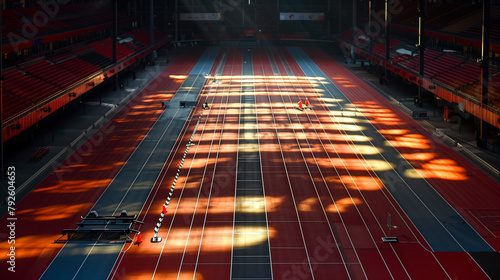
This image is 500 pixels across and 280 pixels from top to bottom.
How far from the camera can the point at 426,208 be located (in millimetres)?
24922

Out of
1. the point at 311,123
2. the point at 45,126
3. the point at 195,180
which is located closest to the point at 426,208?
the point at 195,180

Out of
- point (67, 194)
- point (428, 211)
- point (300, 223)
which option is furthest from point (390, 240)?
point (67, 194)

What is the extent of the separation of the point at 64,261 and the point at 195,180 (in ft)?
33.0

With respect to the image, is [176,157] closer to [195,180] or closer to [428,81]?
[195,180]

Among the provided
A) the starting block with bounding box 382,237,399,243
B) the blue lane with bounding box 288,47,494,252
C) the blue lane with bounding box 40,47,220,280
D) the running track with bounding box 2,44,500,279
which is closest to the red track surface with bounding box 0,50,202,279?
the running track with bounding box 2,44,500,279

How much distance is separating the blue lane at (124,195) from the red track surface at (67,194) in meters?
0.45

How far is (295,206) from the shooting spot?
25.4m

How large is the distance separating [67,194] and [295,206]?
10407mm

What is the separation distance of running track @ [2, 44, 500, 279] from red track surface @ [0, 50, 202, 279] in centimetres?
8

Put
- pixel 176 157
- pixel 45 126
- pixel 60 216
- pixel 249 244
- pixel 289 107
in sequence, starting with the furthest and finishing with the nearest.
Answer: pixel 289 107, pixel 45 126, pixel 176 157, pixel 60 216, pixel 249 244

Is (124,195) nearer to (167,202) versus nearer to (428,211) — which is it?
(167,202)

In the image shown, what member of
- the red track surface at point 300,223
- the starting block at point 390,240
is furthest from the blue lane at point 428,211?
the starting block at point 390,240

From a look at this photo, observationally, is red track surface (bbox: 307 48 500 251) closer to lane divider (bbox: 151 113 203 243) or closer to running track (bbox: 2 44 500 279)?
running track (bbox: 2 44 500 279)

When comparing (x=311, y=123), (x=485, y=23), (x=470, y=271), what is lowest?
(x=470, y=271)
